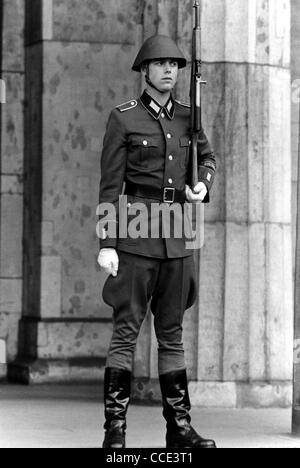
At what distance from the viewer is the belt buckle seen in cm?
714

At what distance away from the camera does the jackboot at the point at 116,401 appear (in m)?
6.92

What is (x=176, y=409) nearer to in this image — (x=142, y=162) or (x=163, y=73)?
(x=142, y=162)

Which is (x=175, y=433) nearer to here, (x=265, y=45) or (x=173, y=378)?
(x=173, y=378)

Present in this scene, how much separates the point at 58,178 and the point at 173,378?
15.2ft

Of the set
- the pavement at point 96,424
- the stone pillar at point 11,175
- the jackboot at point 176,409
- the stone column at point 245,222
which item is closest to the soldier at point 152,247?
the jackboot at point 176,409

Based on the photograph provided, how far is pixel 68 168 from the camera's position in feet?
37.9

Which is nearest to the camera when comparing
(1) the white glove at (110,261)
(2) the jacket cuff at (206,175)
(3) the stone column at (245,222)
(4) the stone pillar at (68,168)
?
(1) the white glove at (110,261)

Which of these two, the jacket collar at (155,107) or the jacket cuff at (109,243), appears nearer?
the jacket cuff at (109,243)

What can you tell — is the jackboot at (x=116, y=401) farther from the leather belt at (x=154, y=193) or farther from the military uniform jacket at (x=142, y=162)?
the leather belt at (x=154, y=193)

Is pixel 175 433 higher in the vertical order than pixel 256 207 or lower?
lower

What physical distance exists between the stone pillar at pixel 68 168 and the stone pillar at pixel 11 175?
0.11 meters

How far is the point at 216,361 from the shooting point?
943 centimetres

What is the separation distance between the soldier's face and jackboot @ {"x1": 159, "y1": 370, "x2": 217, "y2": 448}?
1.43 m

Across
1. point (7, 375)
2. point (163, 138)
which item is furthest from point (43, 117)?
point (163, 138)
